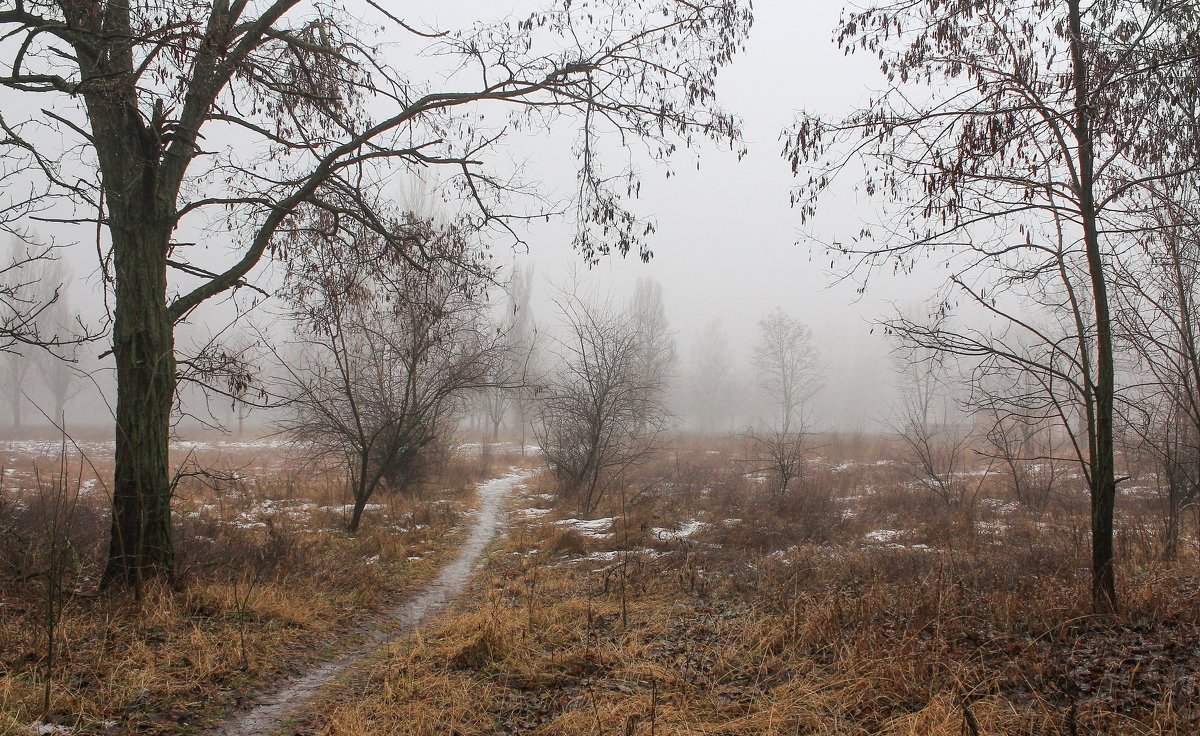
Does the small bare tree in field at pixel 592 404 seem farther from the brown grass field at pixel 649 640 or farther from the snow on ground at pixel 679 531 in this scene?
the brown grass field at pixel 649 640

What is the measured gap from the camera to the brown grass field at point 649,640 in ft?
10.9

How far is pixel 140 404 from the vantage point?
5066mm

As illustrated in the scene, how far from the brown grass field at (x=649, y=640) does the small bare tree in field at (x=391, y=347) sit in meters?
2.55

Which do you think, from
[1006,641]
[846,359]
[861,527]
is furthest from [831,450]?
[846,359]

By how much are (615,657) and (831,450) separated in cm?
2312

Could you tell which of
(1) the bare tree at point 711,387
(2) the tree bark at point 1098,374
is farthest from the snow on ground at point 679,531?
(1) the bare tree at point 711,387

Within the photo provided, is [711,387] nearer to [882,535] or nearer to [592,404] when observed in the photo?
[592,404]

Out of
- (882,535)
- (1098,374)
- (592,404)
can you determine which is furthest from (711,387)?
(1098,374)

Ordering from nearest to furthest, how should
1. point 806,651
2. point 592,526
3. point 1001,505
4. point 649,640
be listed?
1. point 806,651
2. point 649,640
3. point 592,526
4. point 1001,505

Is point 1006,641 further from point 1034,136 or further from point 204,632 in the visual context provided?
point 204,632

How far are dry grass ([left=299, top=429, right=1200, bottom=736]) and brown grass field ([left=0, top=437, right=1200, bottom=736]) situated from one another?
20 millimetres

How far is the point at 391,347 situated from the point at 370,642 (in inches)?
261

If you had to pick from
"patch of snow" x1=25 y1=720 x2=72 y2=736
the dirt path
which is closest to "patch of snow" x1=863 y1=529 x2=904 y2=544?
the dirt path

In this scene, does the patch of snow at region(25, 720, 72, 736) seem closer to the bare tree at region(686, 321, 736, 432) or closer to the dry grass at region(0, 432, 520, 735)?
the dry grass at region(0, 432, 520, 735)
